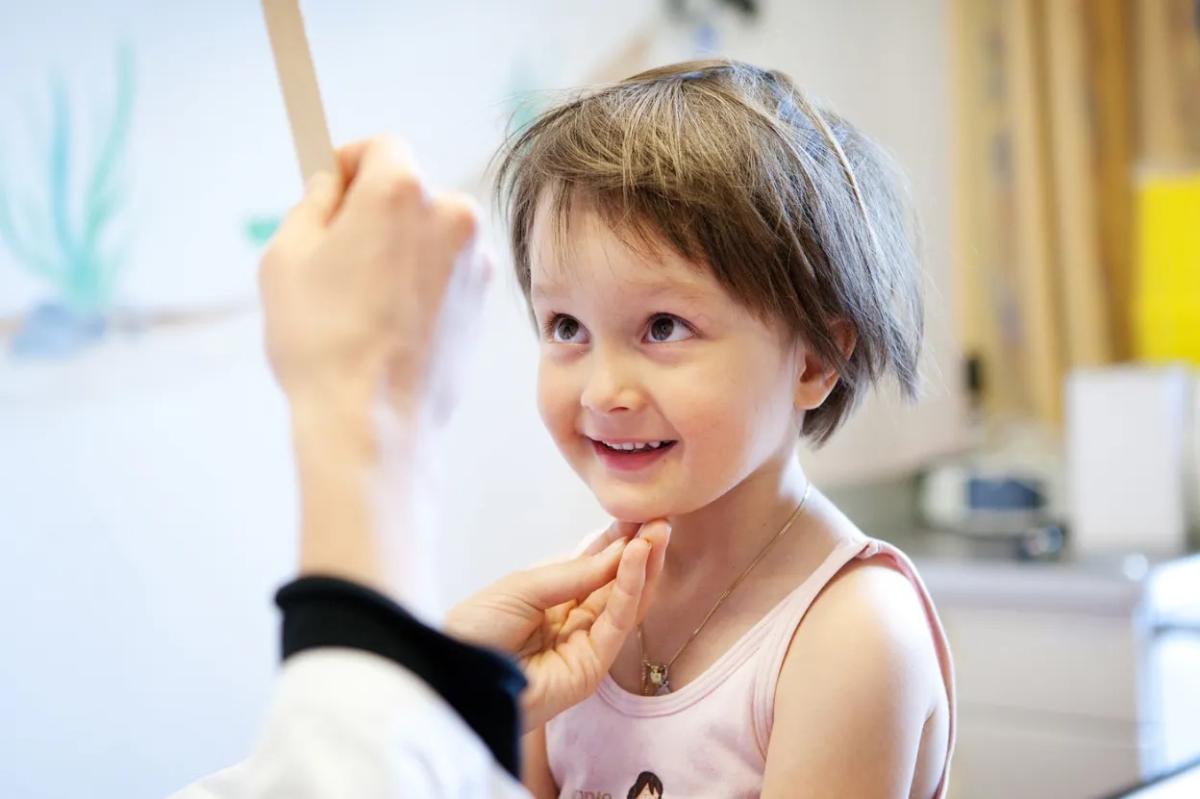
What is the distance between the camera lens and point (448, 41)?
1.88 metres

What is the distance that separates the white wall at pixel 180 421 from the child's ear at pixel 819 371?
86 cm

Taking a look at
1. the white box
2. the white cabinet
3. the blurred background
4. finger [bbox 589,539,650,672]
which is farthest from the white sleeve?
the white box

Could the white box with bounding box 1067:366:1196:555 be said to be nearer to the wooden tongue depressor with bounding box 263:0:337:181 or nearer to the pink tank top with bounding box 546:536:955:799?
the pink tank top with bounding box 546:536:955:799

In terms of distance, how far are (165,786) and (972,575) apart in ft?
4.96

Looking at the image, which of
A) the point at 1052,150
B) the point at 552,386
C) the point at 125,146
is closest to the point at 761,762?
the point at 552,386

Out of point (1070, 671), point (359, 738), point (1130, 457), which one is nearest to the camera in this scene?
point (359, 738)

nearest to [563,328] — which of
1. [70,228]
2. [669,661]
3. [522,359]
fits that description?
[669,661]

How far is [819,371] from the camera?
3.27ft

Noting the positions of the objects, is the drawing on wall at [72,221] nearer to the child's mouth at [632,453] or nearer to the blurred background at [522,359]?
the blurred background at [522,359]

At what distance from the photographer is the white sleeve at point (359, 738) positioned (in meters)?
0.46

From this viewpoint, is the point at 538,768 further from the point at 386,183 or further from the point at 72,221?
the point at 72,221

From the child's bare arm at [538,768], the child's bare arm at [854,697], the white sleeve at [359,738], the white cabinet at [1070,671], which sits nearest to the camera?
the white sleeve at [359,738]

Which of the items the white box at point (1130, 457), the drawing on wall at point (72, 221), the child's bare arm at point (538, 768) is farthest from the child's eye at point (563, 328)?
the white box at point (1130, 457)

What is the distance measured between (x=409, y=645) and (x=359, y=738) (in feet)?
0.15
